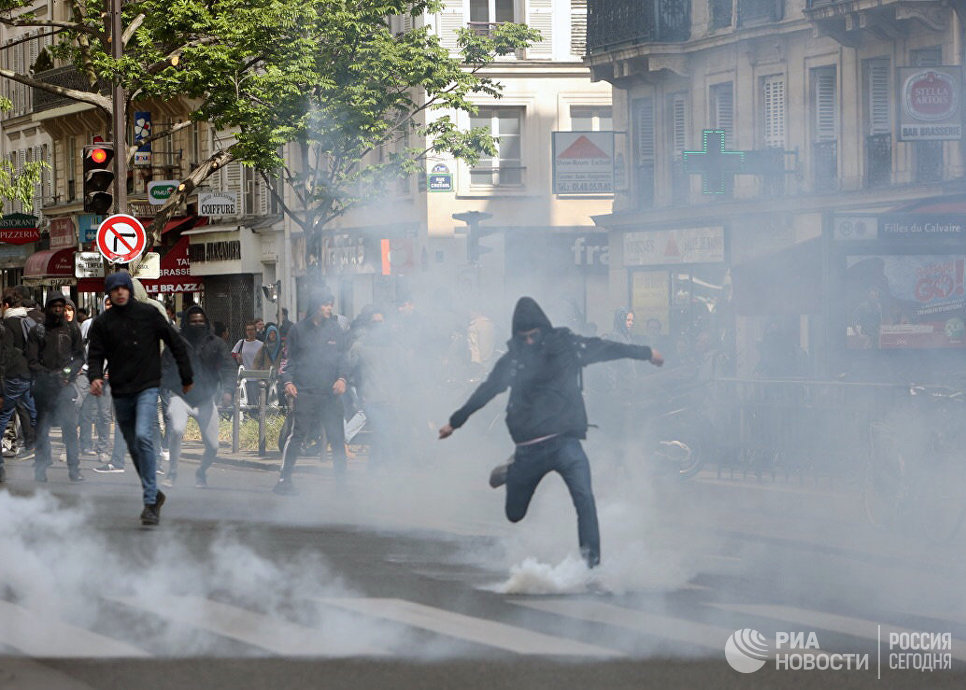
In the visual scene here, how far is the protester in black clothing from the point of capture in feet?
55.1

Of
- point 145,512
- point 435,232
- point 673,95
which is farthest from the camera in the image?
point 435,232

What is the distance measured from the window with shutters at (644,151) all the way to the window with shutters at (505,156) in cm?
585

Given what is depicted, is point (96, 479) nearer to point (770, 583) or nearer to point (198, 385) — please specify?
point (198, 385)

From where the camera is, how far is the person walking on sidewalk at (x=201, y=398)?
50.6 feet

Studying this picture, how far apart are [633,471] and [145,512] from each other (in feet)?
16.4

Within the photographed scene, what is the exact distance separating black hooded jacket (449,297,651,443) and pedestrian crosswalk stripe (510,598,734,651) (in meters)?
1.02

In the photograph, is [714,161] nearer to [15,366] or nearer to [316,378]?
[15,366]

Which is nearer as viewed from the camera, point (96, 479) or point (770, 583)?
point (770, 583)

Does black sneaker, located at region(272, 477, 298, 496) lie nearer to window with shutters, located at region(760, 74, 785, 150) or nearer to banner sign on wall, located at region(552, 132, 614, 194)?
window with shutters, located at region(760, 74, 785, 150)

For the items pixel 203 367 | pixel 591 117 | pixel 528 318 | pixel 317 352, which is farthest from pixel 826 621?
pixel 591 117

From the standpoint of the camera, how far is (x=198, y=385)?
1570 cm

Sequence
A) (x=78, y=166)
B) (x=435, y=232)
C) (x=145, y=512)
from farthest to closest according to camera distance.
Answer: (x=78, y=166), (x=435, y=232), (x=145, y=512)

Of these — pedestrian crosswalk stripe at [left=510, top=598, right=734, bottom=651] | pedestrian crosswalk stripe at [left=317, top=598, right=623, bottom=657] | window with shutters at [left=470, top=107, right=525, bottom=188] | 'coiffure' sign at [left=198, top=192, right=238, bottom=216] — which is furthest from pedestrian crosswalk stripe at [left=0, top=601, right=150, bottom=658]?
window with shutters at [left=470, top=107, right=525, bottom=188]

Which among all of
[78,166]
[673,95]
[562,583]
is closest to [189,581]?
[562,583]
